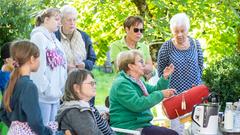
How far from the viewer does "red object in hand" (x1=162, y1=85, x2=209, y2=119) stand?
4.11 m

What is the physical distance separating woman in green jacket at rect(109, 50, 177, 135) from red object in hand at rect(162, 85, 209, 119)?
6 centimetres

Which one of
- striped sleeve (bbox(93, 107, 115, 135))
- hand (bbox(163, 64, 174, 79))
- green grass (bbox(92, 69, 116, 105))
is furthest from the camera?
green grass (bbox(92, 69, 116, 105))

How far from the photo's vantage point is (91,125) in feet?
11.8

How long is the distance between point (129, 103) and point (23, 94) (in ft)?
3.19

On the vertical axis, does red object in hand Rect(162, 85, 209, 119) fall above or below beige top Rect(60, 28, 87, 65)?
below

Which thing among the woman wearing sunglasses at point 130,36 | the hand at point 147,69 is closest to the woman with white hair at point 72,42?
the woman wearing sunglasses at point 130,36

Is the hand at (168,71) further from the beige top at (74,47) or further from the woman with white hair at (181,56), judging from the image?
the beige top at (74,47)

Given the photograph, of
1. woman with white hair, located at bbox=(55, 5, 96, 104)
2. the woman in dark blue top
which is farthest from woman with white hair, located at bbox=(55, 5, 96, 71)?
the woman in dark blue top

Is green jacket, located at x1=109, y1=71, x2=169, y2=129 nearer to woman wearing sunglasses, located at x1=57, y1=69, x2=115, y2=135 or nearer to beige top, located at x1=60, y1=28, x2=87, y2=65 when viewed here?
woman wearing sunglasses, located at x1=57, y1=69, x2=115, y2=135

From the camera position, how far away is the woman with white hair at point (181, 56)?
16.2 feet

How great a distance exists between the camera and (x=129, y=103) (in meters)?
4.20

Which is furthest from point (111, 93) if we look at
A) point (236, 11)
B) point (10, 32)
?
point (236, 11)

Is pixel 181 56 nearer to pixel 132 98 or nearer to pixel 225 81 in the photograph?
pixel 132 98

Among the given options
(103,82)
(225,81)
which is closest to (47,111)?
(225,81)
